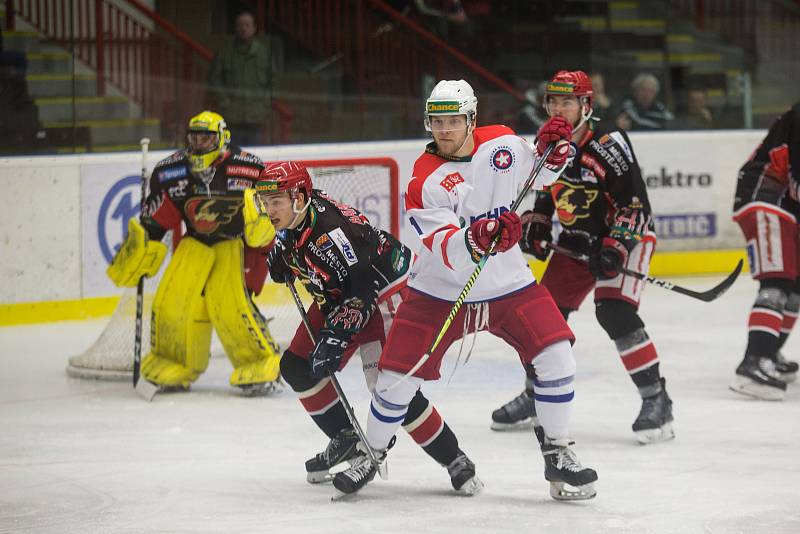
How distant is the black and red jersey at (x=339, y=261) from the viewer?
406 cm

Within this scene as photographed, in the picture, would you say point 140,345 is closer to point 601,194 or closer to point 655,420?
point 601,194

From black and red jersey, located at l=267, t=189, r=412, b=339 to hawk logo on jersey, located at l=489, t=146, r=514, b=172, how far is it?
0.43 m

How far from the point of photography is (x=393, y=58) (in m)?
9.20

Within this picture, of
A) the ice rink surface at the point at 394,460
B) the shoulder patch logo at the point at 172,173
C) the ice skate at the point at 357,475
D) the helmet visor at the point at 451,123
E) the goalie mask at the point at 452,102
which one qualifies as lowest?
the ice rink surface at the point at 394,460

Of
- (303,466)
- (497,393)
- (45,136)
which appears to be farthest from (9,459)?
(45,136)

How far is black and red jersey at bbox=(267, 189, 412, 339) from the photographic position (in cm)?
406

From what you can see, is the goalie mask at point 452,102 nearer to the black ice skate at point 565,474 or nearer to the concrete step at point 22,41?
the black ice skate at point 565,474

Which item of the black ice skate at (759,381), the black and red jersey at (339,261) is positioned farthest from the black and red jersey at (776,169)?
the black and red jersey at (339,261)

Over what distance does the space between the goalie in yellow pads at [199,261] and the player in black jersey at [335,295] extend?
1.63m

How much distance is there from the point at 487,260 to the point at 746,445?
55.3 inches

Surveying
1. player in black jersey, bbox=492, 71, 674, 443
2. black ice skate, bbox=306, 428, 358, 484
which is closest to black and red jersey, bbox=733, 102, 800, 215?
player in black jersey, bbox=492, 71, 674, 443

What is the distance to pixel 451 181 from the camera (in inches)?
155

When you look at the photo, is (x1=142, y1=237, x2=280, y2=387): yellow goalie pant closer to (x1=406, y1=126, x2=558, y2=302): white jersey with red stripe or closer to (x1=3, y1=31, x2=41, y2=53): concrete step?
(x1=406, y1=126, x2=558, y2=302): white jersey with red stripe

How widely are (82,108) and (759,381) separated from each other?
406cm
